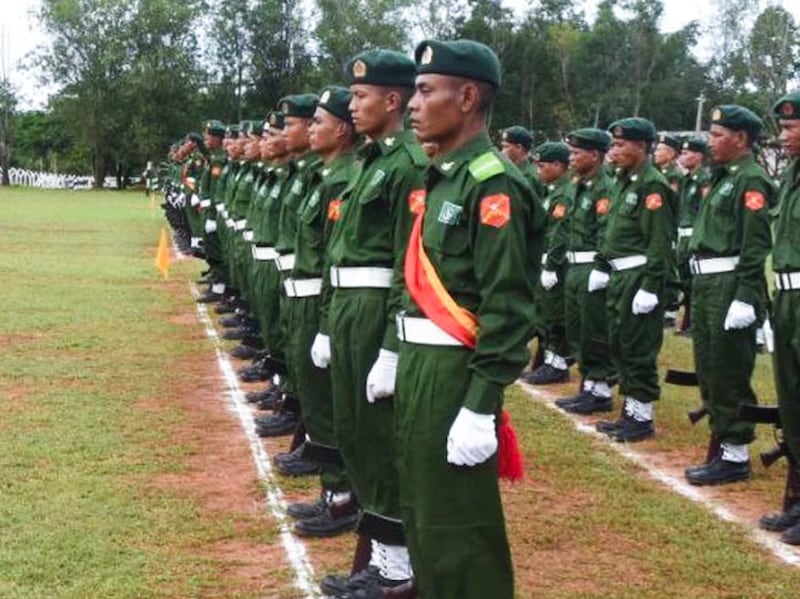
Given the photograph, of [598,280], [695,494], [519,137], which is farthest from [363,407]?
[519,137]

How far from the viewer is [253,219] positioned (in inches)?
362

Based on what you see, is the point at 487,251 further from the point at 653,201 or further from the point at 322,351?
the point at 653,201

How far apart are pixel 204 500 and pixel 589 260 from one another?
14.4 feet

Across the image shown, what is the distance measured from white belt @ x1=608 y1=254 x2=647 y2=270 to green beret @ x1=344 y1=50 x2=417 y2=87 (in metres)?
3.48

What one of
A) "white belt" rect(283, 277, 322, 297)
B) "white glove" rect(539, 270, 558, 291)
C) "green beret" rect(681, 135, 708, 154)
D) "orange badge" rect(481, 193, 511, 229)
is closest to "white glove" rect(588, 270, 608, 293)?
"white glove" rect(539, 270, 558, 291)

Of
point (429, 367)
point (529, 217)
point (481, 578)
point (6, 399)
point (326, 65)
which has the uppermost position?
point (326, 65)

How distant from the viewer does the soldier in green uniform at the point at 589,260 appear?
930 centimetres

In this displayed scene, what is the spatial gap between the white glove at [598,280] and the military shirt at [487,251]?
5.18 m

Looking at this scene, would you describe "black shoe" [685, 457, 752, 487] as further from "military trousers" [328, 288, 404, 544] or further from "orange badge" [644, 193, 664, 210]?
"military trousers" [328, 288, 404, 544]

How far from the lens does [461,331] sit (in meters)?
3.74

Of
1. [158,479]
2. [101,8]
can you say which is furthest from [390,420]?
[101,8]

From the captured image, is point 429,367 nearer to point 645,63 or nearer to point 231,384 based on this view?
point 231,384

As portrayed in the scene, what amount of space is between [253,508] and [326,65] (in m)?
61.0

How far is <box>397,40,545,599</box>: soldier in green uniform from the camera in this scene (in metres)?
3.62
